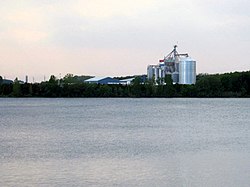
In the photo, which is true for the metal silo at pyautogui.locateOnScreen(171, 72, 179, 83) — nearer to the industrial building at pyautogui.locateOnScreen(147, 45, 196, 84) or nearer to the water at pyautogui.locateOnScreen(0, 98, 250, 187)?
the industrial building at pyautogui.locateOnScreen(147, 45, 196, 84)

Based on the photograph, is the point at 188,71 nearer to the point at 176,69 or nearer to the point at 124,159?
the point at 176,69

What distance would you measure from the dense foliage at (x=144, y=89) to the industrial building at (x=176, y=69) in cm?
270

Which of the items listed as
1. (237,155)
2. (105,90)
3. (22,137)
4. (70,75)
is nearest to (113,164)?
(237,155)

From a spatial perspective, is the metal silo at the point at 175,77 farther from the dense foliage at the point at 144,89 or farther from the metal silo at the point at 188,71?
the dense foliage at the point at 144,89

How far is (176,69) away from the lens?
99250mm

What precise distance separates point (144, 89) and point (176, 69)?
13007mm

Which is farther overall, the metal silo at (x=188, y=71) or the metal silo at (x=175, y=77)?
the metal silo at (x=175, y=77)

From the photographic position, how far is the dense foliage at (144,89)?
8369 centimetres

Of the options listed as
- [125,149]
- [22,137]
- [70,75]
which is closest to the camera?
[125,149]

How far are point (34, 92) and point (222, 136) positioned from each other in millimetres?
66739

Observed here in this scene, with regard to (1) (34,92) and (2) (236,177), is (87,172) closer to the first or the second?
(2) (236,177)

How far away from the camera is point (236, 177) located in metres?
14.4

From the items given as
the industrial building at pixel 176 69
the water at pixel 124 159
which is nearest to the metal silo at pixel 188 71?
the industrial building at pixel 176 69

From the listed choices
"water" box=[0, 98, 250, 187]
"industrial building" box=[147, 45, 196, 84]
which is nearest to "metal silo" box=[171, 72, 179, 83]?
"industrial building" box=[147, 45, 196, 84]
